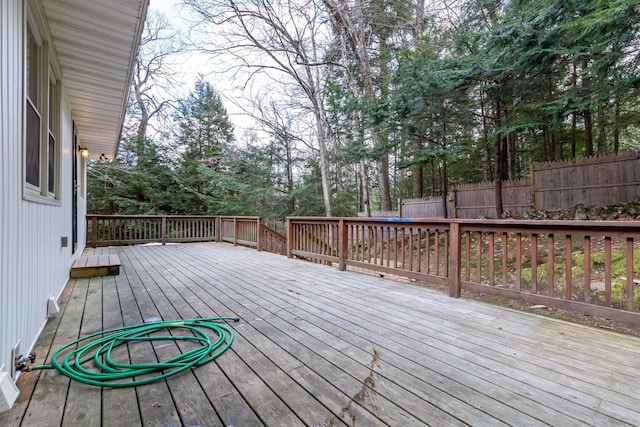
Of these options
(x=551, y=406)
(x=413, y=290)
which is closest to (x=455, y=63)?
(x=413, y=290)

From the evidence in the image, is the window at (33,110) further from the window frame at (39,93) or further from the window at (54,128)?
the window at (54,128)

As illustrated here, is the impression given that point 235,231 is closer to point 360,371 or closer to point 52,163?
point 52,163

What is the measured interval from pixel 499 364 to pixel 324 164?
28.7 ft

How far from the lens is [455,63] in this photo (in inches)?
261

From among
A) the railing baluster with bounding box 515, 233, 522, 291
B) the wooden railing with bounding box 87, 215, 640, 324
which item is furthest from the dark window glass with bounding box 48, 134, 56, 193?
the railing baluster with bounding box 515, 233, 522, 291

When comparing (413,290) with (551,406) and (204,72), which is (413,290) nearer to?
(551,406)

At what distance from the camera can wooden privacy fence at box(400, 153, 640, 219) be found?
6555mm

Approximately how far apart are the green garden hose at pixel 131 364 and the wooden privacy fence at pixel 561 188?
8.63 metres

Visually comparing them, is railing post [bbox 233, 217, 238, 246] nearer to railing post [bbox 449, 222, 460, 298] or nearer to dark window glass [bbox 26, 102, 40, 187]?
dark window glass [bbox 26, 102, 40, 187]

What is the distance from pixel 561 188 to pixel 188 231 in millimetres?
10462

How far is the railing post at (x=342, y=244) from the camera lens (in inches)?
179

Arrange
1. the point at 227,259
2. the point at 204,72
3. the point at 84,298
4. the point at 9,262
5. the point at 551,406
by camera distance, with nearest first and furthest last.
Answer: the point at 551,406 < the point at 9,262 < the point at 84,298 < the point at 227,259 < the point at 204,72

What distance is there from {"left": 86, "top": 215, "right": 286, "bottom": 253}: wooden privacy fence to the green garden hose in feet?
16.5

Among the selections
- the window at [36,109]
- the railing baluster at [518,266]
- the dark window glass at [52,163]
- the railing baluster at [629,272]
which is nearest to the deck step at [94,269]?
the dark window glass at [52,163]
